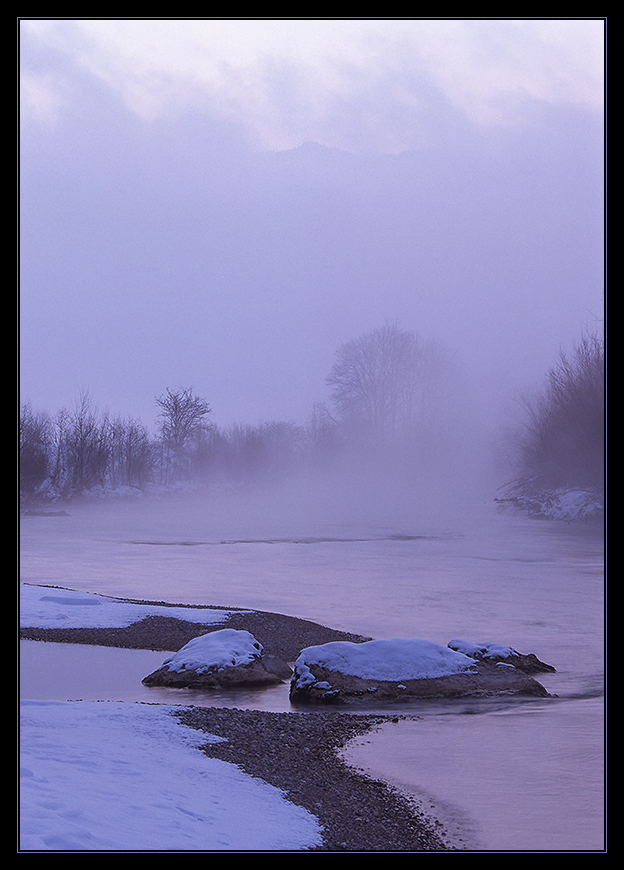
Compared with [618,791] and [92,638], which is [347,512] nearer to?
[92,638]

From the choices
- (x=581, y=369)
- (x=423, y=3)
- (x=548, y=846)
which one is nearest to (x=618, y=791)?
(x=548, y=846)

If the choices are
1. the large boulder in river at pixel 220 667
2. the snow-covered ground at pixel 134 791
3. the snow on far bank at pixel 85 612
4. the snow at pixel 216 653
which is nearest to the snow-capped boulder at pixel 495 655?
the large boulder in river at pixel 220 667

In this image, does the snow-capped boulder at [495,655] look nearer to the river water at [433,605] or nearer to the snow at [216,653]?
the river water at [433,605]

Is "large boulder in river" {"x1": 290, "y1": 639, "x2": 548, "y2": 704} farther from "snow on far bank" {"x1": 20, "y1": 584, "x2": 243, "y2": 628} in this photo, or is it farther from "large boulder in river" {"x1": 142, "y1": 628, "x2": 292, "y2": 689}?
"snow on far bank" {"x1": 20, "y1": 584, "x2": 243, "y2": 628}

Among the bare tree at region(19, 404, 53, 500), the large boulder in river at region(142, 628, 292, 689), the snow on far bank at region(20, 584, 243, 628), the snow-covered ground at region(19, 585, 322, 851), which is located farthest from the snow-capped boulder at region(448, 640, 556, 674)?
the bare tree at region(19, 404, 53, 500)

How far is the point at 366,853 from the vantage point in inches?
180

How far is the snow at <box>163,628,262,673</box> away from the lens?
1420cm

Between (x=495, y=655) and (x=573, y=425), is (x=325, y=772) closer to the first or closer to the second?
(x=495, y=655)

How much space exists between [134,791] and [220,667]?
24.0ft

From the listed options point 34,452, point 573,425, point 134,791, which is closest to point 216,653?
point 134,791

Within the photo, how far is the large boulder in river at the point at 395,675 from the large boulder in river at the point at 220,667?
37.0 inches

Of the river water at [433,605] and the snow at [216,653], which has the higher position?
the snow at [216,653]

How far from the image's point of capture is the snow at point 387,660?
44.8ft

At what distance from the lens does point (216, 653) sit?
574 inches
